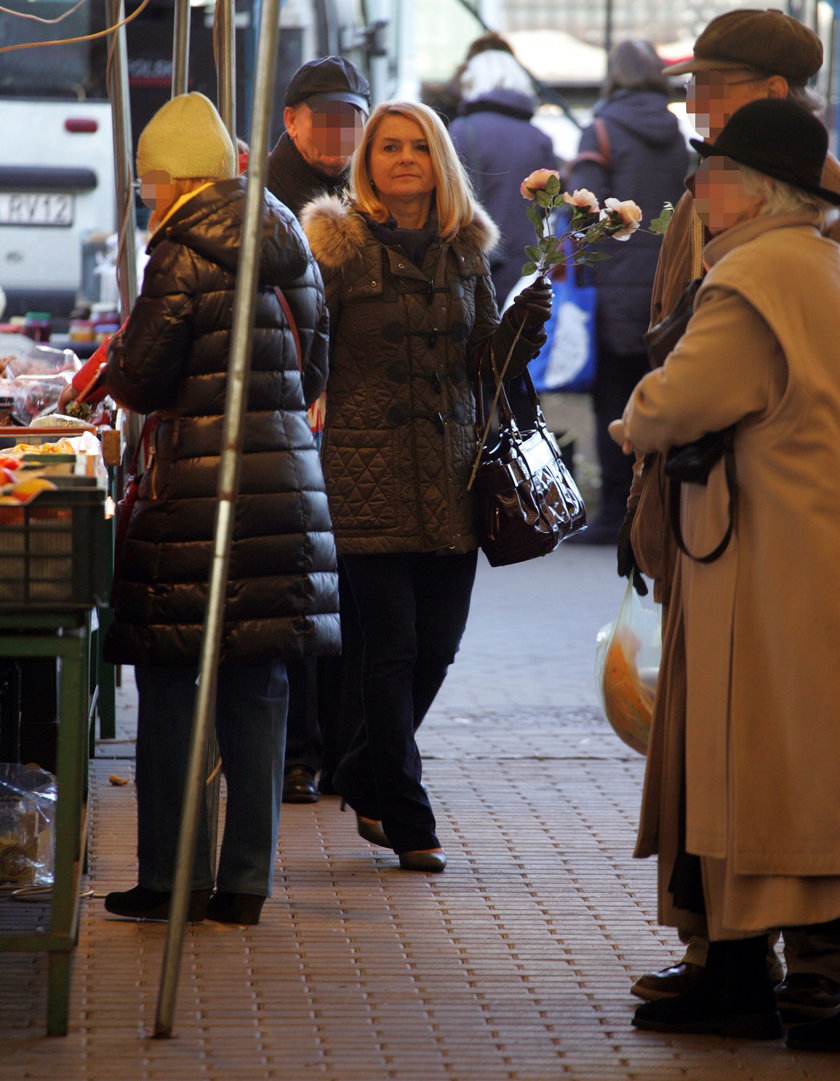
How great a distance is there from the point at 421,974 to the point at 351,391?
1532 millimetres

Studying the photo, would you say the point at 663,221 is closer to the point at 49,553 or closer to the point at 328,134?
the point at 328,134

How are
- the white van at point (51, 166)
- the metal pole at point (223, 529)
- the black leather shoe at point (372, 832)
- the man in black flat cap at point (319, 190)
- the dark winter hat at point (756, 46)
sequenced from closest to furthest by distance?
the metal pole at point (223, 529) → the dark winter hat at point (756, 46) → the black leather shoe at point (372, 832) → the man in black flat cap at point (319, 190) → the white van at point (51, 166)

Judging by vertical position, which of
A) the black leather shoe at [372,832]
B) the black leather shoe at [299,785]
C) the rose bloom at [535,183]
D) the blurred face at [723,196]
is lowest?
the black leather shoe at [299,785]

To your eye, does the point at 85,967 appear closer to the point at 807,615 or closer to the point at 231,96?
the point at 807,615

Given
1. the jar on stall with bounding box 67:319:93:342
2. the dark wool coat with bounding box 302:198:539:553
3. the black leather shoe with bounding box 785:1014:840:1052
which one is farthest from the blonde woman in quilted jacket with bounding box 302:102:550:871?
the jar on stall with bounding box 67:319:93:342

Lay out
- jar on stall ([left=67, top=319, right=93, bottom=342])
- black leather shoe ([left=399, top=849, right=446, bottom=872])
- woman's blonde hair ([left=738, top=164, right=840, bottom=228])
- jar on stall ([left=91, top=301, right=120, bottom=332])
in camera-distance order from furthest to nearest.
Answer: jar on stall ([left=91, top=301, right=120, bottom=332]) → jar on stall ([left=67, top=319, right=93, bottom=342]) → black leather shoe ([left=399, top=849, right=446, bottom=872]) → woman's blonde hair ([left=738, top=164, right=840, bottom=228])

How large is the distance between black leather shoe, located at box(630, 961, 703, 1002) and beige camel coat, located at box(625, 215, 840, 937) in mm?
287

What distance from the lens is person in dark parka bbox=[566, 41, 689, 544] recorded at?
1023 cm

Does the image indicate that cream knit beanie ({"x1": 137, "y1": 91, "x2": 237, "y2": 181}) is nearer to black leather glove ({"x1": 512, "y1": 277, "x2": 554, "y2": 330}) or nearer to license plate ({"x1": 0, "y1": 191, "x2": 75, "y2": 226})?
black leather glove ({"x1": 512, "y1": 277, "x2": 554, "y2": 330})

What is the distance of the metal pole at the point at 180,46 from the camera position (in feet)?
16.2

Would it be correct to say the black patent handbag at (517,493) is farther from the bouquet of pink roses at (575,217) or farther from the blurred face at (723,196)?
the blurred face at (723,196)

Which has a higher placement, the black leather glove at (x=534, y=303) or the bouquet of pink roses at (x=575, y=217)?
the bouquet of pink roses at (x=575, y=217)

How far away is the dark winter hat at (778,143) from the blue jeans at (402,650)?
5.16 ft

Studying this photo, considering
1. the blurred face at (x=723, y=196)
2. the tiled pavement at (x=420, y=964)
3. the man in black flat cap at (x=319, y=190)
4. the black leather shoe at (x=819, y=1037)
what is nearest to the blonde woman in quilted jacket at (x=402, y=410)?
the tiled pavement at (x=420, y=964)
